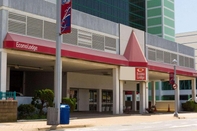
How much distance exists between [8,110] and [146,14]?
81.3 m

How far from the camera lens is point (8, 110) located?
2236 cm

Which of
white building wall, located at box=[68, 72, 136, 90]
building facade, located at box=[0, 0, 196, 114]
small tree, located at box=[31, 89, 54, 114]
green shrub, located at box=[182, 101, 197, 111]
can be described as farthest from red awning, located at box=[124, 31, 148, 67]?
green shrub, located at box=[182, 101, 197, 111]

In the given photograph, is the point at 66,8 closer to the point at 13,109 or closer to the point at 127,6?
the point at 13,109

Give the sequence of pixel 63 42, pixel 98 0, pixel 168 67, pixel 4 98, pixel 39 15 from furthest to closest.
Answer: pixel 98 0 → pixel 168 67 → pixel 63 42 → pixel 39 15 → pixel 4 98

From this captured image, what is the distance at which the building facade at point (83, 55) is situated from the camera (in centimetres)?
2562

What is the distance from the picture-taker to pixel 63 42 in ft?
96.6

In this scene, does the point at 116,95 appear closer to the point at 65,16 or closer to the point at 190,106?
the point at 65,16

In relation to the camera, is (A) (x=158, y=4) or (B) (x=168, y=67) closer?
(B) (x=168, y=67)

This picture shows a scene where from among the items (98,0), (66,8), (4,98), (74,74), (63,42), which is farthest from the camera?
(98,0)

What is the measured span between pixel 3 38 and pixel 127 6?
74913 mm

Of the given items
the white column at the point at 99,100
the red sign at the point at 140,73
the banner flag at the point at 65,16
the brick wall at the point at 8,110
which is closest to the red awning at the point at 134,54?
the red sign at the point at 140,73

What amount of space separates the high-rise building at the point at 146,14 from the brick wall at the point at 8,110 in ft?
220

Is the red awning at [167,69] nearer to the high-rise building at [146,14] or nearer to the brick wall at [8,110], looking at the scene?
the brick wall at [8,110]

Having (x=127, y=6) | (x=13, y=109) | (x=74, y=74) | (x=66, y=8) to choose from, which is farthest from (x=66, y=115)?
(x=127, y=6)
